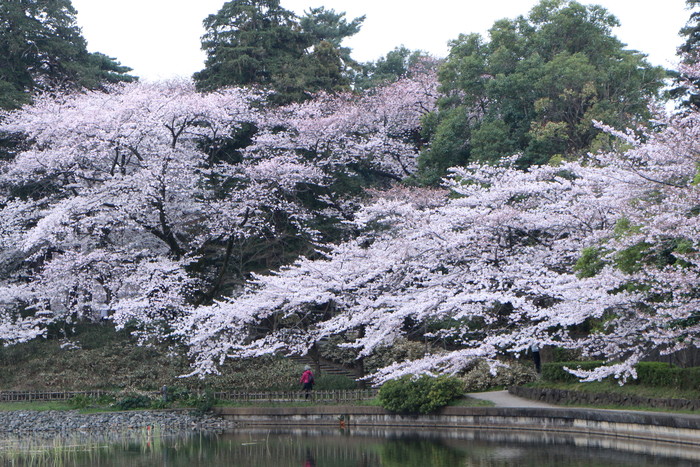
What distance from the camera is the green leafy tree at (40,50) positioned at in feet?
115

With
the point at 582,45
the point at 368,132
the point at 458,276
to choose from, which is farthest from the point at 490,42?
the point at 458,276

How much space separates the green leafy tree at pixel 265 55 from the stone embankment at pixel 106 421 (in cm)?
1548

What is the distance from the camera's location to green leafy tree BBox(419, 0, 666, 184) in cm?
2931

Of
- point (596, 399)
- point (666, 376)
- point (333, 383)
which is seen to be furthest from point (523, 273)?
point (333, 383)

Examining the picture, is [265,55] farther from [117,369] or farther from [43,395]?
[43,395]

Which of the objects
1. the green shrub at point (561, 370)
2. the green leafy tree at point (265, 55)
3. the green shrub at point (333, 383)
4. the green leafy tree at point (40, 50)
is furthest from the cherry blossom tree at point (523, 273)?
the green leafy tree at point (40, 50)

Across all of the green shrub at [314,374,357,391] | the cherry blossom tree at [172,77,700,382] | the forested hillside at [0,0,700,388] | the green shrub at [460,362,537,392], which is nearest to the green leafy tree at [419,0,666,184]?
the forested hillside at [0,0,700,388]

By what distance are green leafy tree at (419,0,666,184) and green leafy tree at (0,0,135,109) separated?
55.3ft

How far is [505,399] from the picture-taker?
2191cm

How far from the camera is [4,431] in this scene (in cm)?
2438

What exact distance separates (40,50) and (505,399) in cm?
2662

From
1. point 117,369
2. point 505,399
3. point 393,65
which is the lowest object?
point 505,399

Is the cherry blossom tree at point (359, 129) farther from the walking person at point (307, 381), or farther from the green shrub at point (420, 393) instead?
the green shrub at point (420, 393)

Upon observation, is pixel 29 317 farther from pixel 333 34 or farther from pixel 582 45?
pixel 333 34
